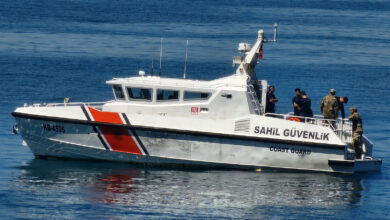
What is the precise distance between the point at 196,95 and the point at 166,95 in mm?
860

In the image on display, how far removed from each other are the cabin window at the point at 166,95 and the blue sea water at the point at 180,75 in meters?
2.02

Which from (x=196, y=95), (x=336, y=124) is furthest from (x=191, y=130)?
(x=336, y=124)

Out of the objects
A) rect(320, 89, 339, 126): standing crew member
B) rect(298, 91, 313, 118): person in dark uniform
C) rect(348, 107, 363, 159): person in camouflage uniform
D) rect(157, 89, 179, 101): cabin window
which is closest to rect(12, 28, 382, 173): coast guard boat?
rect(157, 89, 179, 101): cabin window

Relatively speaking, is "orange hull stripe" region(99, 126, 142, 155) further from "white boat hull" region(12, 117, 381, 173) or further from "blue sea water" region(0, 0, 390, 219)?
"blue sea water" region(0, 0, 390, 219)

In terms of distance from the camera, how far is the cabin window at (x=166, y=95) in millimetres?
23188

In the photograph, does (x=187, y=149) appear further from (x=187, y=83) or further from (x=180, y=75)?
(x=180, y=75)

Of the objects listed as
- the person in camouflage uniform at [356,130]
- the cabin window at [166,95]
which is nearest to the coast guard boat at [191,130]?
the cabin window at [166,95]

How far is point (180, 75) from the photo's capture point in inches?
1711

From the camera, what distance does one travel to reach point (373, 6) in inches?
4658

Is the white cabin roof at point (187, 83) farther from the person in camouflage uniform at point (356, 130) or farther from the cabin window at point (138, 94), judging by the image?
the person in camouflage uniform at point (356, 130)

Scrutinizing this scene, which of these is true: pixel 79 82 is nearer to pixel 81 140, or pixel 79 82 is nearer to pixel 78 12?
pixel 81 140

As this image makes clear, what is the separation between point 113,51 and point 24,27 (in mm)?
14952

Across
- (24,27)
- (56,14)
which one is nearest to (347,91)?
(24,27)

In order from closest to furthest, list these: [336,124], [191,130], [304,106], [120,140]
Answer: [191,130]
[120,140]
[336,124]
[304,106]
